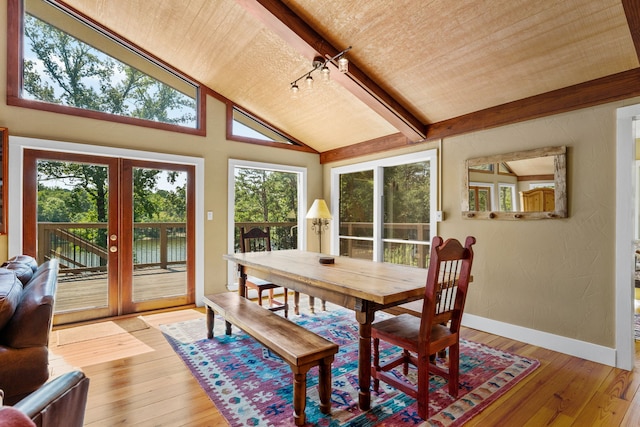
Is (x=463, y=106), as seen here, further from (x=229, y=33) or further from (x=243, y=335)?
(x=243, y=335)

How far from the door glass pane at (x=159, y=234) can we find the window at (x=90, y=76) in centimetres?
71

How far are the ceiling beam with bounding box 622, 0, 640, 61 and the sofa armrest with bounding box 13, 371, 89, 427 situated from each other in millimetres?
3320

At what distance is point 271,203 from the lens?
5406mm

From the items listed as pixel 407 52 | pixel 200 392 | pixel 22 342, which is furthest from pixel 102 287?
pixel 407 52

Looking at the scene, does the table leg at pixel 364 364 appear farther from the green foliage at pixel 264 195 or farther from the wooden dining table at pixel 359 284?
the green foliage at pixel 264 195

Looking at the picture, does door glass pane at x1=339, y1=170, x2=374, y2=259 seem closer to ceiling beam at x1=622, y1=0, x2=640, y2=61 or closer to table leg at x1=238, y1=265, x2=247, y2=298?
table leg at x1=238, y1=265, x2=247, y2=298

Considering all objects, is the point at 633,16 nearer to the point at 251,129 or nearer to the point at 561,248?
the point at 561,248

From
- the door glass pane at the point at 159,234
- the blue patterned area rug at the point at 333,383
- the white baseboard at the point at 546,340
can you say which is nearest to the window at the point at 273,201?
the door glass pane at the point at 159,234

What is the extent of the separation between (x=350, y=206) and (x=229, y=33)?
9.68 feet

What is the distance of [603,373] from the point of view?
2512mm

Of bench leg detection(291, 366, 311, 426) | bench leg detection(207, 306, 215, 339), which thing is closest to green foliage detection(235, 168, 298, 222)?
bench leg detection(207, 306, 215, 339)

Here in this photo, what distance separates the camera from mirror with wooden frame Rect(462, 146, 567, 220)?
293 cm

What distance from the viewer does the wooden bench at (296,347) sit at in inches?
73.4

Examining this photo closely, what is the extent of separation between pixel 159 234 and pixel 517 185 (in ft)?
13.6
